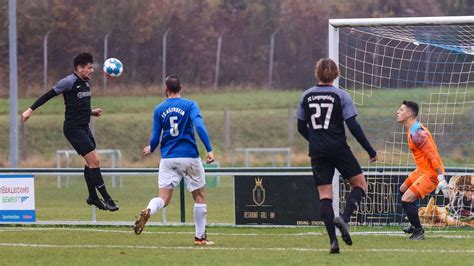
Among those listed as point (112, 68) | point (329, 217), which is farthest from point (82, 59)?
point (329, 217)

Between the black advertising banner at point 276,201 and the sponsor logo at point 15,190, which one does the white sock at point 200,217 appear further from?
the sponsor logo at point 15,190

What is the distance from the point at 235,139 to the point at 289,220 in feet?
68.7

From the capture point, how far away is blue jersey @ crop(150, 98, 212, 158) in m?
12.3

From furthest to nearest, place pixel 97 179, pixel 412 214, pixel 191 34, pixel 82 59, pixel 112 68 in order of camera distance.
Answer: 1. pixel 191 34
2. pixel 112 68
3. pixel 97 179
4. pixel 82 59
5. pixel 412 214

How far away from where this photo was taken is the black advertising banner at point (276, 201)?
15.6 metres

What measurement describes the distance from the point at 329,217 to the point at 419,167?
7.68 feet

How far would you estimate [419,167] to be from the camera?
13164mm

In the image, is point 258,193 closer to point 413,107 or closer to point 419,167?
point 419,167

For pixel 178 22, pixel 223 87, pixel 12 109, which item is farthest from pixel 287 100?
pixel 12 109

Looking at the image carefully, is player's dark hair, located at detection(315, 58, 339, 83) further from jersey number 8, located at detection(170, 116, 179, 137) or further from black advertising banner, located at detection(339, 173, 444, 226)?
black advertising banner, located at detection(339, 173, 444, 226)

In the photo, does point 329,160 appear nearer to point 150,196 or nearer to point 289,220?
point 289,220

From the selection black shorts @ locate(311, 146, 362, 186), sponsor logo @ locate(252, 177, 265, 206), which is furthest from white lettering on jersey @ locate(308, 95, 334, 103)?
sponsor logo @ locate(252, 177, 265, 206)

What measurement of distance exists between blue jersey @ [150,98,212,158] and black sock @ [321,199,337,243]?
5.62 ft

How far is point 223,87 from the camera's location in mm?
37719
